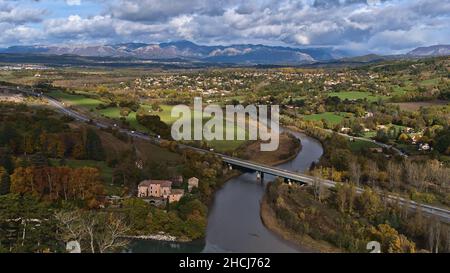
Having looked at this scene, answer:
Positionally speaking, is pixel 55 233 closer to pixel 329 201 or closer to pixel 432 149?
pixel 329 201

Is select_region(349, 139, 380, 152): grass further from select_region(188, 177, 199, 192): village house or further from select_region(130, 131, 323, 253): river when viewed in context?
select_region(188, 177, 199, 192): village house

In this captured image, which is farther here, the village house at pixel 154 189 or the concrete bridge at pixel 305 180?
the village house at pixel 154 189

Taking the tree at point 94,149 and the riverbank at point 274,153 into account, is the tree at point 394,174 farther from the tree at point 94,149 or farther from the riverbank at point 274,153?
the tree at point 94,149

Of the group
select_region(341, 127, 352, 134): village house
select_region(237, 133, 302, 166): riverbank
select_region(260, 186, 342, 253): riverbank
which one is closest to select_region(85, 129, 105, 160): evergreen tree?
select_region(237, 133, 302, 166): riverbank

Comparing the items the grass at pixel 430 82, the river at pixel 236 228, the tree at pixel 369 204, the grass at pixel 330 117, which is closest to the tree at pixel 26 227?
the river at pixel 236 228

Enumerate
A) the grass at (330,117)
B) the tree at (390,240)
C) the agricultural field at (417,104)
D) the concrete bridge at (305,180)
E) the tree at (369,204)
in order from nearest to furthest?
1. the tree at (390,240)
2. the tree at (369,204)
3. the concrete bridge at (305,180)
4. the grass at (330,117)
5. the agricultural field at (417,104)
